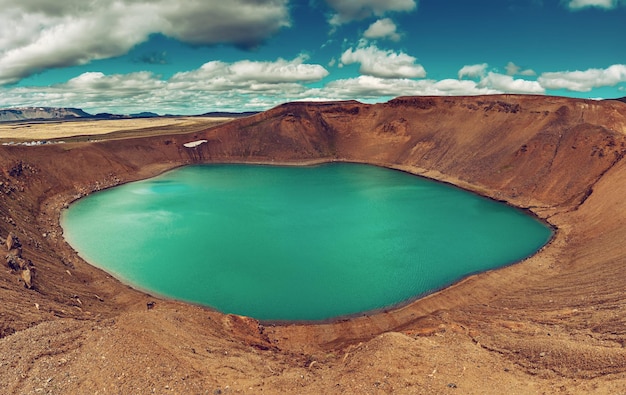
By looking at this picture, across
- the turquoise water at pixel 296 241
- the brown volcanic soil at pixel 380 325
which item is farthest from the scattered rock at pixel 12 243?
the turquoise water at pixel 296 241

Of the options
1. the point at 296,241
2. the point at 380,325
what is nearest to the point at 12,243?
the point at 296,241

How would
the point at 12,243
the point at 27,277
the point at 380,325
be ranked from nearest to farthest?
1. the point at 27,277
2. the point at 380,325
3. the point at 12,243

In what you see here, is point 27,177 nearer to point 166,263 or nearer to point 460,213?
point 166,263

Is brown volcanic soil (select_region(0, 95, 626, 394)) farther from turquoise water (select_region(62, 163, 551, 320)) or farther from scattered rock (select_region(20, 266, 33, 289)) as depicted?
turquoise water (select_region(62, 163, 551, 320))

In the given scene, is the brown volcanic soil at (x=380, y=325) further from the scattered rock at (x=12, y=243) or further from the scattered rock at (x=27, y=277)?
the scattered rock at (x=12, y=243)

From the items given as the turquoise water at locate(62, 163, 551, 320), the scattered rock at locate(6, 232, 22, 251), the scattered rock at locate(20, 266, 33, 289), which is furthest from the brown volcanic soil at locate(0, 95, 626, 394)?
the turquoise water at locate(62, 163, 551, 320)

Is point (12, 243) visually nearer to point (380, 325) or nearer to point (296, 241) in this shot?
point (296, 241)

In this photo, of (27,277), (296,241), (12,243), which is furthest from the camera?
(296,241)
